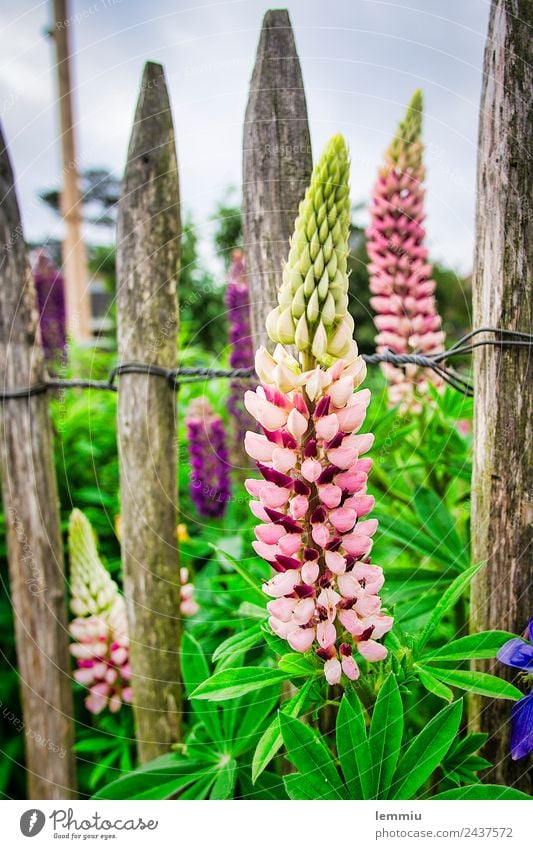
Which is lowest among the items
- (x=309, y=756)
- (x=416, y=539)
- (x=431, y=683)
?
(x=309, y=756)

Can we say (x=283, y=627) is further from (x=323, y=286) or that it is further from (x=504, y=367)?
(x=504, y=367)

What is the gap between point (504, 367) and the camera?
99 cm

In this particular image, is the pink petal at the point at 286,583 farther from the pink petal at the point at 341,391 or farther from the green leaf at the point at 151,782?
the green leaf at the point at 151,782

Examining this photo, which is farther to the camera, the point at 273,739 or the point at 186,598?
the point at 186,598

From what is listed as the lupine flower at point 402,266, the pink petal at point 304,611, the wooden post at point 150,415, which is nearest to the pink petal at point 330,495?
the pink petal at point 304,611

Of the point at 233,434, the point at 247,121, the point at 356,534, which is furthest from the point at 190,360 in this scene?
the point at 356,534

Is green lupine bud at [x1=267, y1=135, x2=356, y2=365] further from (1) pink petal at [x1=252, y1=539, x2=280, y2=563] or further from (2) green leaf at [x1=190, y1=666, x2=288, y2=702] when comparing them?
(2) green leaf at [x1=190, y1=666, x2=288, y2=702]

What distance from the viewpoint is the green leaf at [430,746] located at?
2.74 feet

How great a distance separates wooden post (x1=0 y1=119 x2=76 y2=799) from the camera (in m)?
1.37

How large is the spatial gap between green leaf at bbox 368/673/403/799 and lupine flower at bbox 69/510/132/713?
2.17 feet

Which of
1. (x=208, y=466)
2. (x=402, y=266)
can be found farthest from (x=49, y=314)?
(x=402, y=266)

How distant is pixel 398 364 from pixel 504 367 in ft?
0.74

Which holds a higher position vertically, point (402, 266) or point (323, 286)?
point (402, 266)

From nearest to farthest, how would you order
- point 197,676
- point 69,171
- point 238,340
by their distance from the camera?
point 197,676 < point 238,340 < point 69,171
